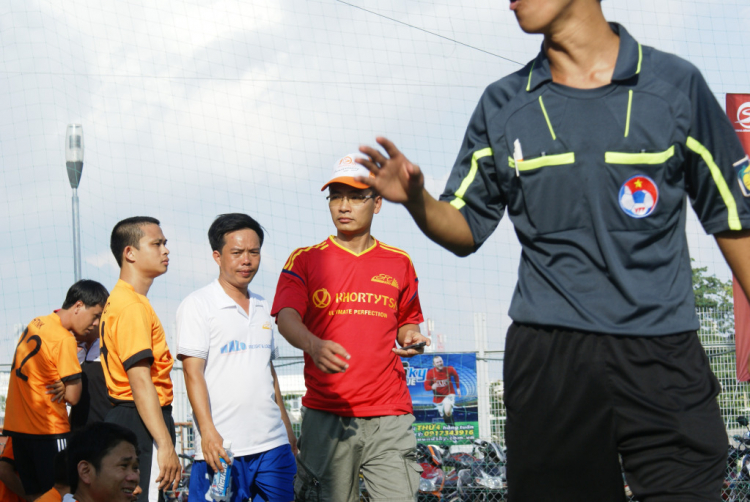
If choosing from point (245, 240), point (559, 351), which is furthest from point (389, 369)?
point (559, 351)

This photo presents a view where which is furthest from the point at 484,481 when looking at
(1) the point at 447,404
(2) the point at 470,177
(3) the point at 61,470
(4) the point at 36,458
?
(2) the point at 470,177

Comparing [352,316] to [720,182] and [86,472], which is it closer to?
[86,472]

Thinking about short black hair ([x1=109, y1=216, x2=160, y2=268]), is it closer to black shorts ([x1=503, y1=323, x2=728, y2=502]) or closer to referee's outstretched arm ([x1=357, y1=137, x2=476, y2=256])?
referee's outstretched arm ([x1=357, y1=137, x2=476, y2=256])

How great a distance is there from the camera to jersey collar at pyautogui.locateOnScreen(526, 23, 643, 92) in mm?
1857

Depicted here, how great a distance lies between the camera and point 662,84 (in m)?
1.84

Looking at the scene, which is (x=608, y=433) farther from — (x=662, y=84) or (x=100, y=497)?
(x=100, y=497)

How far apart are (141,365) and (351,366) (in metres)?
1.18

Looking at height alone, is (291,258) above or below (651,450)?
above

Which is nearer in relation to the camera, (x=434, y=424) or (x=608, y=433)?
(x=608, y=433)

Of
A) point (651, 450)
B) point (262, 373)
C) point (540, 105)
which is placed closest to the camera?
point (651, 450)

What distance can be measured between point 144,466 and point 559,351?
2964 millimetres

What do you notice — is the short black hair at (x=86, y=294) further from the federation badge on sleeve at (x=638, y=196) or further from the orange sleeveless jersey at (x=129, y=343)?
the federation badge on sleeve at (x=638, y=196)

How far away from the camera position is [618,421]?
5.74 feet

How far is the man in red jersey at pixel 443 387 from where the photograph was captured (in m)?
9.27
